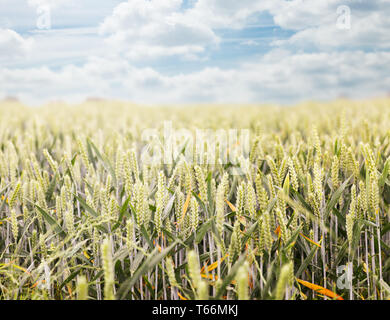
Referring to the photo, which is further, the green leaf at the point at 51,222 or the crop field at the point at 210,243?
the green leaf at the point at 51,222

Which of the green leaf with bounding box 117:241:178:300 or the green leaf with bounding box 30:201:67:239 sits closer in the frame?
the green leaf with bounding box 117:241:178:300

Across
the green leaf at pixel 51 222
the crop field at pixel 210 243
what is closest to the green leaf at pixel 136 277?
the crop field at pixel 210 243

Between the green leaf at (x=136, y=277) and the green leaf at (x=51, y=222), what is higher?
the green leaf at (x=51, y=222)

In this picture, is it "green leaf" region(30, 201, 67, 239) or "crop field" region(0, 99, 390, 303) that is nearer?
"crop field" region(0, 99, 390, 303)

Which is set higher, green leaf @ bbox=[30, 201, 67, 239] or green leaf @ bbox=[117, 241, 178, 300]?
green leaf @ bbox=[30, 201, 67, 239]

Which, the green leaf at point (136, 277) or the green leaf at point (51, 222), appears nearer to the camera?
the green leaf at point (136, 277)

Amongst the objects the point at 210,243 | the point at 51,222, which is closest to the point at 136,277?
the point at 210,243

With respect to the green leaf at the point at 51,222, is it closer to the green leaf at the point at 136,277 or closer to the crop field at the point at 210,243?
the crop field at the point at 210,243

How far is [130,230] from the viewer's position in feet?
2.23

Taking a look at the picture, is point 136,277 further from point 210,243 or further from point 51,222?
point 51,222

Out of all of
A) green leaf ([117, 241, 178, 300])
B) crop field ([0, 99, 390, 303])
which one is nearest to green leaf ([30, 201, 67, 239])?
crop field ([0, 99, 390, 303])

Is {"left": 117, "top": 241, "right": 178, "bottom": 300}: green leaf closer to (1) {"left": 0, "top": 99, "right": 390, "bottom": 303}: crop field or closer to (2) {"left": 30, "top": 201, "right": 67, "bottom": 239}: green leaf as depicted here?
(1) {"left": 0, "top": 99, "right": 390, "bottom": 303}: crop field
